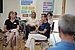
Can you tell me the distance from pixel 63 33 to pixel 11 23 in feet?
14.1

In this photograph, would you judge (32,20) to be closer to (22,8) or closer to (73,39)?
(22,8)

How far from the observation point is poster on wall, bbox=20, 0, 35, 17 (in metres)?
8.09

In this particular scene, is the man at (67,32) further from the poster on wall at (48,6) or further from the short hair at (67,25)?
the poster on wall at (48,6)

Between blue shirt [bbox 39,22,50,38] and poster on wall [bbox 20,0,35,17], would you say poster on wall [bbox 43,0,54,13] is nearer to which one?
poster on wall [bbox 20,0,35,17]

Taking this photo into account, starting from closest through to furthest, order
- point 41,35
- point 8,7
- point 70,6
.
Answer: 1. point 41,35
2. point 70,6
3. point 8,7

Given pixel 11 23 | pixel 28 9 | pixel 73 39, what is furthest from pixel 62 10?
pixel 73 39

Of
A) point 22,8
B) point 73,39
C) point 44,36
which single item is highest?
point 22,8


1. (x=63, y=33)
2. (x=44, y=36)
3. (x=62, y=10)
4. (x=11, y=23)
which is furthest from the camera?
(x=62, y=10)

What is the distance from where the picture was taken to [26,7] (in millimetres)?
8133

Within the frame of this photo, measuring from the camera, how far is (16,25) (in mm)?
5680

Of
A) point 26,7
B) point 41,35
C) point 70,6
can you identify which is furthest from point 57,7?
point 41,35

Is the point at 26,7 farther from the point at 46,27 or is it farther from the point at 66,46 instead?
the point at 66,46

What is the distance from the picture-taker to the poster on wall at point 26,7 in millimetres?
8086

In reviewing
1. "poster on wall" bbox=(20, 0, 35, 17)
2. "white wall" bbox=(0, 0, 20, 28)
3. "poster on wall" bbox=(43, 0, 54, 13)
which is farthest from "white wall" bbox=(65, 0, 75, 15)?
"white wall" bbox=(0, 0, 20, 28)
